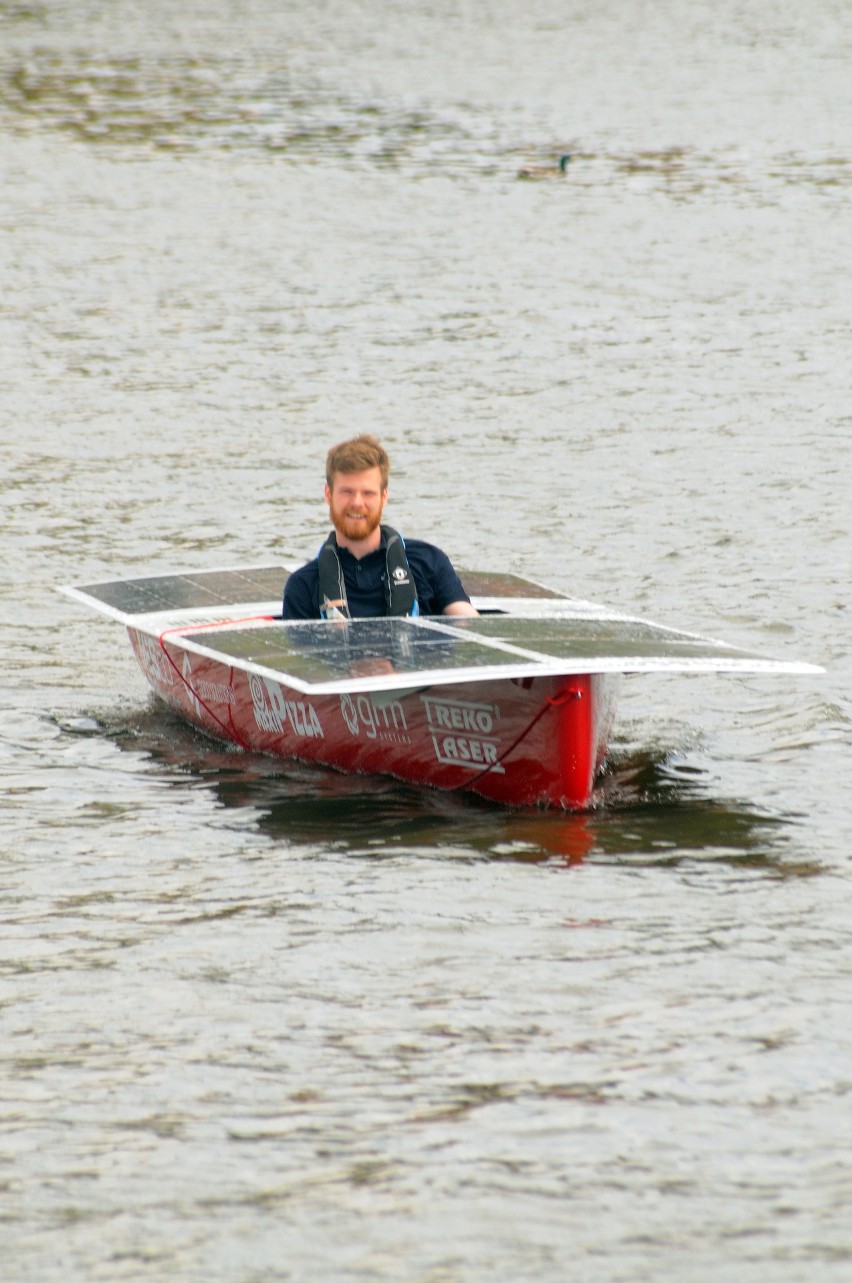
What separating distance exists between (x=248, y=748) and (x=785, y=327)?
1636cm

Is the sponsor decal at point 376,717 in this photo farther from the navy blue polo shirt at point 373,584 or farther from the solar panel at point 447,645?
the navy blue polo shirt at point 373,584

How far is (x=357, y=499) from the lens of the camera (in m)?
10.6

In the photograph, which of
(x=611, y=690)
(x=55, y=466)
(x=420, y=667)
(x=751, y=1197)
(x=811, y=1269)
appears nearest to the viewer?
(x=811, y=1269)

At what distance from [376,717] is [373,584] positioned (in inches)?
31.9

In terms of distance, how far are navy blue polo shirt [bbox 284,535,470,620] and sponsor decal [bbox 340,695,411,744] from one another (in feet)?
1.89

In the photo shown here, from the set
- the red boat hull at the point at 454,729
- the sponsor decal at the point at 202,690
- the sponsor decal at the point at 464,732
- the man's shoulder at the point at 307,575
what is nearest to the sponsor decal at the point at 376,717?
the red boat hull at the point at 454,729

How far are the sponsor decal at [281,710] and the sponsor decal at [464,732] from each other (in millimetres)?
862

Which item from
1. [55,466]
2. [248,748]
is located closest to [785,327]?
[55,466]

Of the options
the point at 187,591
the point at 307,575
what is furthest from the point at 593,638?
the point at 187,591

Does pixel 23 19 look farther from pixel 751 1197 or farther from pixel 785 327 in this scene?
pixel 751 1197

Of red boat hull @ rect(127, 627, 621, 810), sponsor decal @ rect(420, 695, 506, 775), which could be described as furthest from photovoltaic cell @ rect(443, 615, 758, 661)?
sponsor decal @ rect(420, 695, 506, 775)

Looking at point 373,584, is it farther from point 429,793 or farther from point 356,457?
point 429,793

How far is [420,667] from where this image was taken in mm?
9820

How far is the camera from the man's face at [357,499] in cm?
1056
